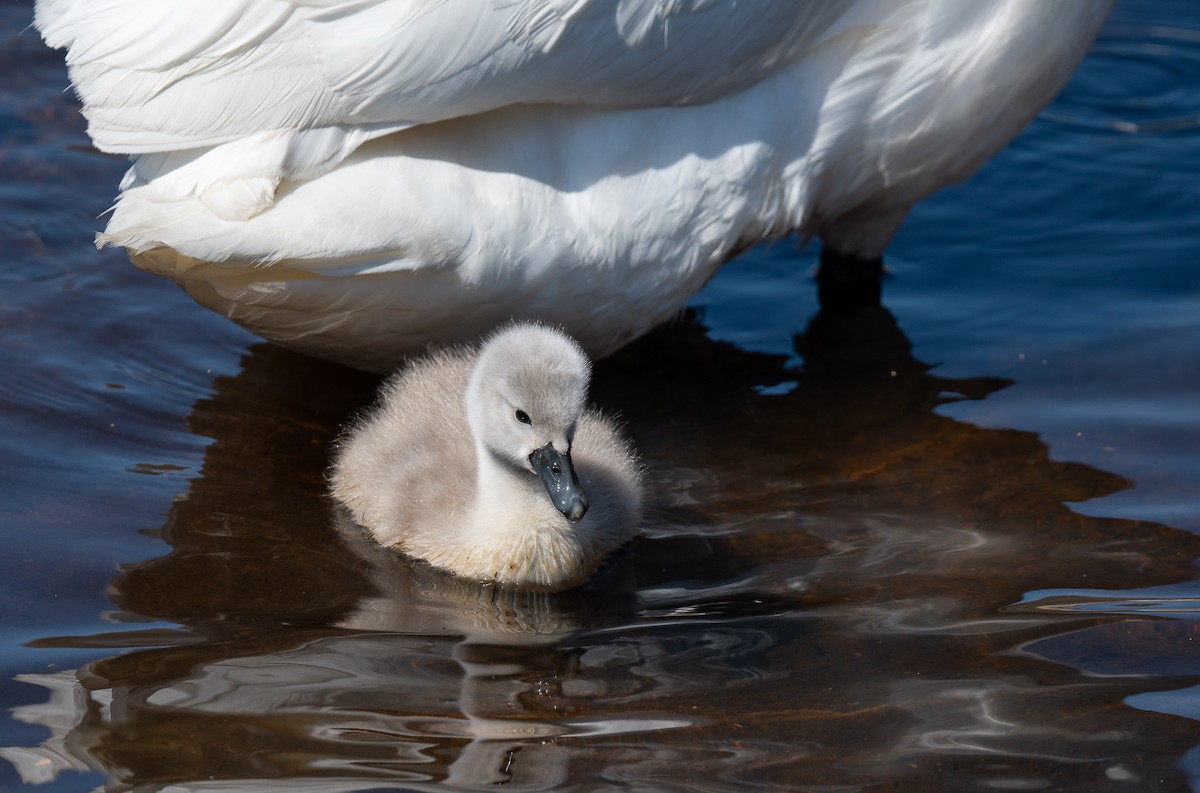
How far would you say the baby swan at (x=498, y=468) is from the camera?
128 inches

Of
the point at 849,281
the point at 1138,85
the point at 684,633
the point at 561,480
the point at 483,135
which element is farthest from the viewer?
the point at 1138,85

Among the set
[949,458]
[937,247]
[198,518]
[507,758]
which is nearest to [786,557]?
[949,458]

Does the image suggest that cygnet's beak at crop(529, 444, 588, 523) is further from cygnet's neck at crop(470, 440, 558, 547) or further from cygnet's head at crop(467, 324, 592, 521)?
cygnet's neck at crop(470, 440, 558, 547)

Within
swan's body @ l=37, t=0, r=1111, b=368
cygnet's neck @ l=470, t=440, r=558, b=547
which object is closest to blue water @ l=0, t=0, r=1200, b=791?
cygnet's neck @ l=470, t=440, r=558, b=547

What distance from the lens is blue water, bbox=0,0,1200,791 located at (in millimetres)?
2732

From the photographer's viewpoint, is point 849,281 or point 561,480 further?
point 849,281

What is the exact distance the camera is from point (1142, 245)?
5.07 metres

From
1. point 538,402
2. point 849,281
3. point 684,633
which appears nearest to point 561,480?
point 538,402

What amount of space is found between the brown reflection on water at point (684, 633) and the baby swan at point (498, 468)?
7 cm

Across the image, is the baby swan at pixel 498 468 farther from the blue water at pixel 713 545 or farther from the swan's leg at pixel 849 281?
the swan's leg at pixel 849 281

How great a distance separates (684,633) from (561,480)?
0.40 m

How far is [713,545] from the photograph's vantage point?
3.61m

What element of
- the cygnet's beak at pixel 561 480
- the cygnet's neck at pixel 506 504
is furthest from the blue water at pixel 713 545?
the cygnet's beak at pixel 561 480

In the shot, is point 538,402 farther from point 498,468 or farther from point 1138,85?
point 1138,85
